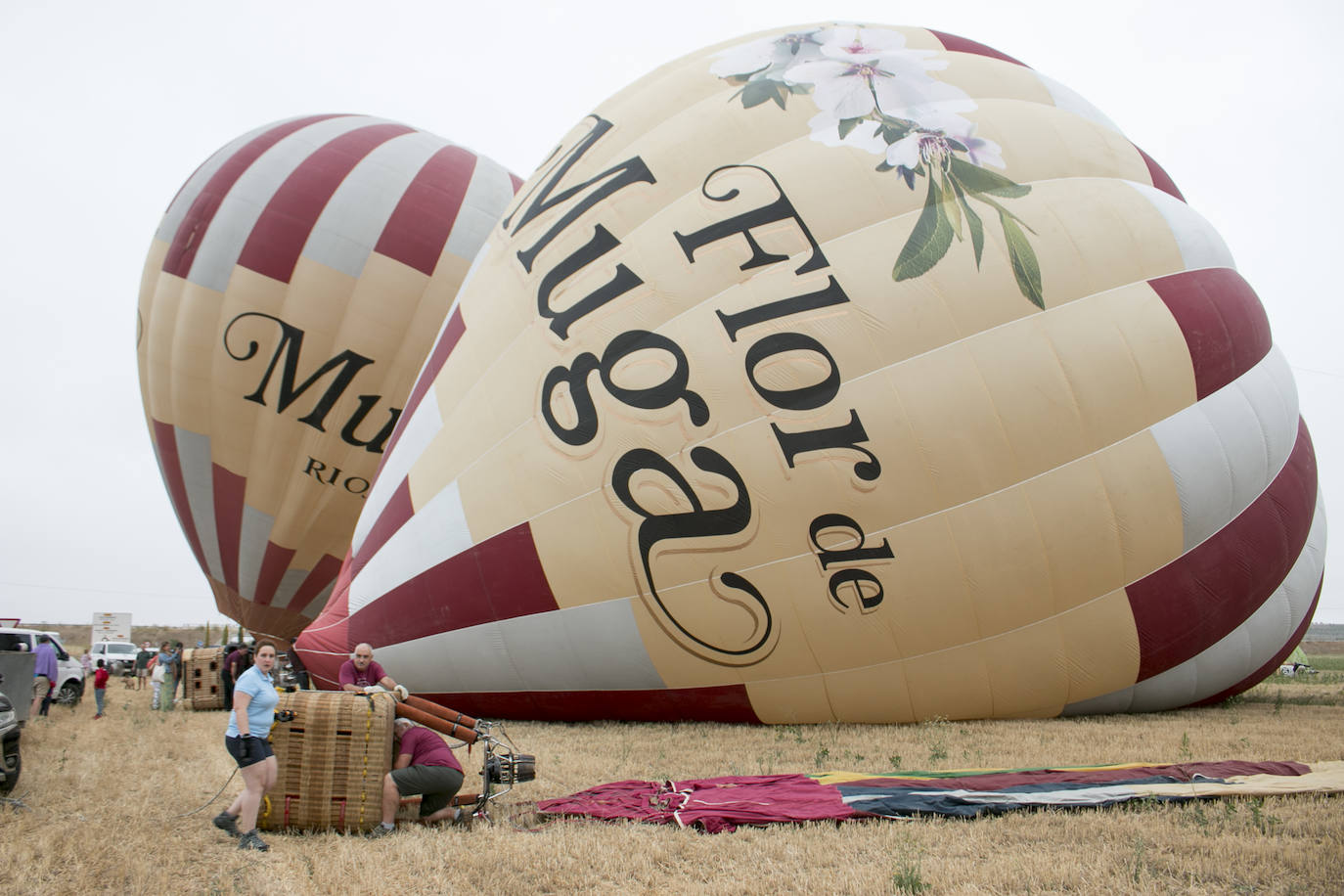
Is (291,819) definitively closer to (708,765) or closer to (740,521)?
(708,765)

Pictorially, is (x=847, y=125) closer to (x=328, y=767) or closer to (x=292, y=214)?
(x=328, y=767)

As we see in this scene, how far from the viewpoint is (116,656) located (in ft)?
80.4

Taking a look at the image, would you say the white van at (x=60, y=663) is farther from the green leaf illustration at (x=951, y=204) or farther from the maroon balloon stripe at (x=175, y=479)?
the green leaf illustration at (x=951, y=204)

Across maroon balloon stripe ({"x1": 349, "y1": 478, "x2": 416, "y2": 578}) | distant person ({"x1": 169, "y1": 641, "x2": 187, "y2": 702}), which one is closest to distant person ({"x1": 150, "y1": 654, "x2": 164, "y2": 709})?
distant person ({"x1": 169, "y1": 641, "x2": 187, "y2": 702})

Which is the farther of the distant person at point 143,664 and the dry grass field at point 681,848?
the distant person at point 143,664

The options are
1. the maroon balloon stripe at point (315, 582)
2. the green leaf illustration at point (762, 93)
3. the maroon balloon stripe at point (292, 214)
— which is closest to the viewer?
the green leaf illustration at point (762, 93)

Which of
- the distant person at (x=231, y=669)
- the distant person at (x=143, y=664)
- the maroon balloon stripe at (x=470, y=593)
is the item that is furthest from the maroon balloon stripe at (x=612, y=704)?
the distant person at (x=143, y=664)

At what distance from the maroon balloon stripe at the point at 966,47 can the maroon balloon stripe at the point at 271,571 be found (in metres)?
10.4

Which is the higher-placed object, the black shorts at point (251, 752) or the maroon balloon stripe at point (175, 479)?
the maroon balloon stripe at point (175, 479)

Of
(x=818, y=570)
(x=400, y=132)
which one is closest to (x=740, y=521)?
(x=818, y=570)

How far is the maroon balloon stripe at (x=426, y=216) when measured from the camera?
1268 centimetres

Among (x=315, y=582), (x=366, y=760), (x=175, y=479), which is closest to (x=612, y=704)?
(x=366, y=760)

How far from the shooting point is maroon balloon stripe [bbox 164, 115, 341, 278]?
43.2ft

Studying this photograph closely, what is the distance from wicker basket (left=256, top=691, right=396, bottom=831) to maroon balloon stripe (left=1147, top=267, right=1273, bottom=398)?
6.73 m
